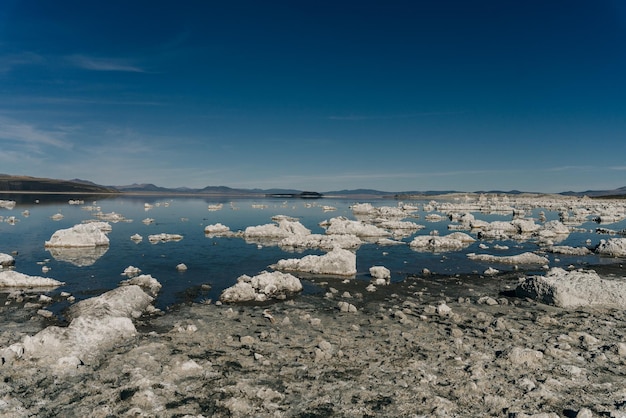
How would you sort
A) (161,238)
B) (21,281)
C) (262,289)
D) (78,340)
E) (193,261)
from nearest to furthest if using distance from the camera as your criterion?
1. (78,340)
2. (262,289)
3. (21,281)
4. (193,261)
5. (161,238)

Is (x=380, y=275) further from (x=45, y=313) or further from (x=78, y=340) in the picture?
(x=45, y=313)

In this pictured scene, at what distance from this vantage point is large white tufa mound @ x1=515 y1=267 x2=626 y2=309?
42.5 feet

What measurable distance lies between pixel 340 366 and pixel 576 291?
10.4m

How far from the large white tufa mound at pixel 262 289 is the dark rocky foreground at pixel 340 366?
123cm

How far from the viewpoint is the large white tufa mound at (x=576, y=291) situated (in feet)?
42.5

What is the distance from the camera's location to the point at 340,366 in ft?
26.9

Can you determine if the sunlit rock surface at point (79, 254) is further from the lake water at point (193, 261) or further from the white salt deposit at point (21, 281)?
the white salt deposit at point (21, 281)

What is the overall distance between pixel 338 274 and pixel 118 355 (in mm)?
11702

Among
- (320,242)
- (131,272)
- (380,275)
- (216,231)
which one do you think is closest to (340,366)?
(380,275)

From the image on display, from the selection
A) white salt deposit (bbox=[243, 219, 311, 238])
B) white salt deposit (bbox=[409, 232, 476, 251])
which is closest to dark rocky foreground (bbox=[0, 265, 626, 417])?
white salt deposit (bbox=[409, 232, 476, 251])

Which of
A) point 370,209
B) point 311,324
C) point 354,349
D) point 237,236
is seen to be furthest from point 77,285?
point 370,209

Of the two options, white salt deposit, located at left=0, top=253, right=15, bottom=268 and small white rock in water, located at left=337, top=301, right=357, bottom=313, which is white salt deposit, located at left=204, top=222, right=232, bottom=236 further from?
small white rock in water, located at left=337, top=301, right=357, bottom=313

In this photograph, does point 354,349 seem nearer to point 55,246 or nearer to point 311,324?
point 311,324

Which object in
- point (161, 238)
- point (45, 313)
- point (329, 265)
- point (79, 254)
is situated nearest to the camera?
point (45, 313)
